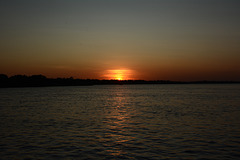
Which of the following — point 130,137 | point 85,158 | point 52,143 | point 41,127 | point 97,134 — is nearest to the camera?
point 85,158

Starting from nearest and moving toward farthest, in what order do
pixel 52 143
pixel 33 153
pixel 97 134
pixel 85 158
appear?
pixel 85 158 < pixel 33 153 < pixel 52 143 < pixel 97 134

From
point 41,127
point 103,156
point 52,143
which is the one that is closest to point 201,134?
point 103,156

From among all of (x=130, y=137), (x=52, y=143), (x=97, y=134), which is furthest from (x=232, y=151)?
(x=52, y=143)

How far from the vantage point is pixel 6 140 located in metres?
22.4

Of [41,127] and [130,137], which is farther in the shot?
[41,127]

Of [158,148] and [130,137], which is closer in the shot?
[158,148]

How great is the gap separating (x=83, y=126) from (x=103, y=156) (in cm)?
1269

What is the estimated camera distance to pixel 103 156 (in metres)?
17.6

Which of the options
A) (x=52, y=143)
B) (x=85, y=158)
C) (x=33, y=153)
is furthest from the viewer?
(x=52, y=143)

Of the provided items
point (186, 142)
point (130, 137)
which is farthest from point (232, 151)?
point (130, 137)

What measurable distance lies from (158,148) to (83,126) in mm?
12721

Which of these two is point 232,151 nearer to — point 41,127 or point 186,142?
point 186,142

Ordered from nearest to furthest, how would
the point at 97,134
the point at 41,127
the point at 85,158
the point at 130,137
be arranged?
the point at 85,158, the point at 130,137, the point at 97,134, the point at 41,127

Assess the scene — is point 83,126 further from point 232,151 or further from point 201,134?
point 232,151
